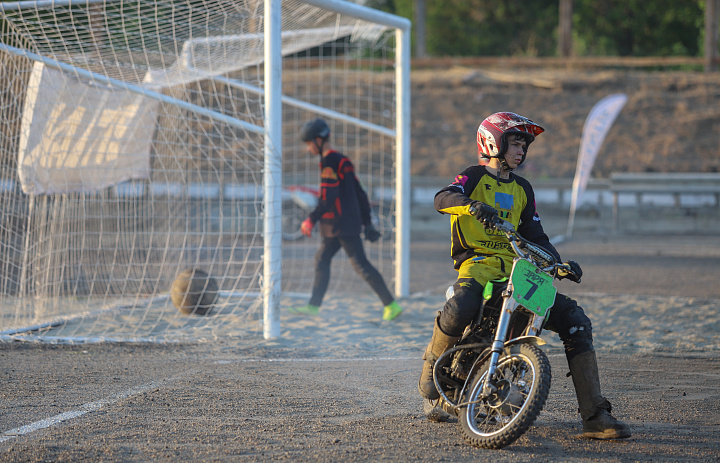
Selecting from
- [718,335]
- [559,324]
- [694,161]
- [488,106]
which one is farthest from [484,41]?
[559,324]

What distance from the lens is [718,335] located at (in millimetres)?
7180

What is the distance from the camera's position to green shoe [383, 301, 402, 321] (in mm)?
8094

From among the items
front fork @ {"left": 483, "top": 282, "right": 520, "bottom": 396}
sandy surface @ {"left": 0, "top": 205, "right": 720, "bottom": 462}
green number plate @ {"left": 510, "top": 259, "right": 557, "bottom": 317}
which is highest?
green number plate @ {"left": 510, "top": 259, "right": 557, "bottom": 317}

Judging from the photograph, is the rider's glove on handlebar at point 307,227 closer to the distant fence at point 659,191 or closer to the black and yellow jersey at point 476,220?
the black and yellow jersey at point 476,220

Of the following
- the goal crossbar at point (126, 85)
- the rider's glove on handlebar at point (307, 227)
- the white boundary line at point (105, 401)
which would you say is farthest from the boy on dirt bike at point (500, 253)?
the rider's glove on handlebar at point (307, 227)

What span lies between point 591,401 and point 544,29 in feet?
117

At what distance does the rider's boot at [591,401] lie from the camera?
4.12 m

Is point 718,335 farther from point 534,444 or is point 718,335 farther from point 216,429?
point 216,429

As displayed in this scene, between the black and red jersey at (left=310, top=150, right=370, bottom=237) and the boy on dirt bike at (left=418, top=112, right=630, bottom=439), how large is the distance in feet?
12.3

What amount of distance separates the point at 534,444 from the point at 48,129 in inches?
231

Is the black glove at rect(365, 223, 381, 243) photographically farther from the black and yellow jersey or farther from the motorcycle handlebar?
the motorcycle handlebar

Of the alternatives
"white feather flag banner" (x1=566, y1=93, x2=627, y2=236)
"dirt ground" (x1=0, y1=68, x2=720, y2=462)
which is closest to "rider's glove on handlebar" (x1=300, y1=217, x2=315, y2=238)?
"dirt ground" (x1=0, y1=68, x2=720, y2=462)

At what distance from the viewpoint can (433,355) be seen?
4395 mm

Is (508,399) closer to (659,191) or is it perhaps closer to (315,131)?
(315,131)
